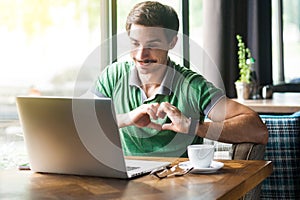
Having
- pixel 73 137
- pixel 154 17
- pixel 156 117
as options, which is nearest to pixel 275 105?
pixel 154 17

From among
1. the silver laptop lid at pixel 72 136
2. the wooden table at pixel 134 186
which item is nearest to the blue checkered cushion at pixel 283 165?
the wooden table at pixel 134 186

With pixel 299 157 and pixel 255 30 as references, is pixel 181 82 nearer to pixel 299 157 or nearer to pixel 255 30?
pixel 299 157

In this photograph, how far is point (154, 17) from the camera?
2.83 meters

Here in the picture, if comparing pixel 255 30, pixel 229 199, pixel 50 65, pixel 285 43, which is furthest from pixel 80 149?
pixel 285 43

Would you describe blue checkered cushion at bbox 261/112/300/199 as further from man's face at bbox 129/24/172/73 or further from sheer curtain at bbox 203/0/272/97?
sheer curtain at bbox 203/0/272/97

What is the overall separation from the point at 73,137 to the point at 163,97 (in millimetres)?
854

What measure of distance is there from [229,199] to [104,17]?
2.33 metres

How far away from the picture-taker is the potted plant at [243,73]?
4586mm

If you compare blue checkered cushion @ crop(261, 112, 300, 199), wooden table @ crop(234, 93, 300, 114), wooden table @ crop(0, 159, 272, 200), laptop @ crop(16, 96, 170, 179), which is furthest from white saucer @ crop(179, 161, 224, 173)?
wooden table @ crop(234, 93, 300, 114)

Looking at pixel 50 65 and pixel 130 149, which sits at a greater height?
pixel 50 65

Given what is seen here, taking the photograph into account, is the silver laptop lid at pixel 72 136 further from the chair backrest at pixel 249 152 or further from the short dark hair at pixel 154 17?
the short dark hair at pixel 154 17

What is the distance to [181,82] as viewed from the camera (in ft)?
9.41

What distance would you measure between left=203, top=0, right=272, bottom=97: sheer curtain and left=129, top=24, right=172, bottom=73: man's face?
1.89 m

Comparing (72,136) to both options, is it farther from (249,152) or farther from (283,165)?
(283,165)
